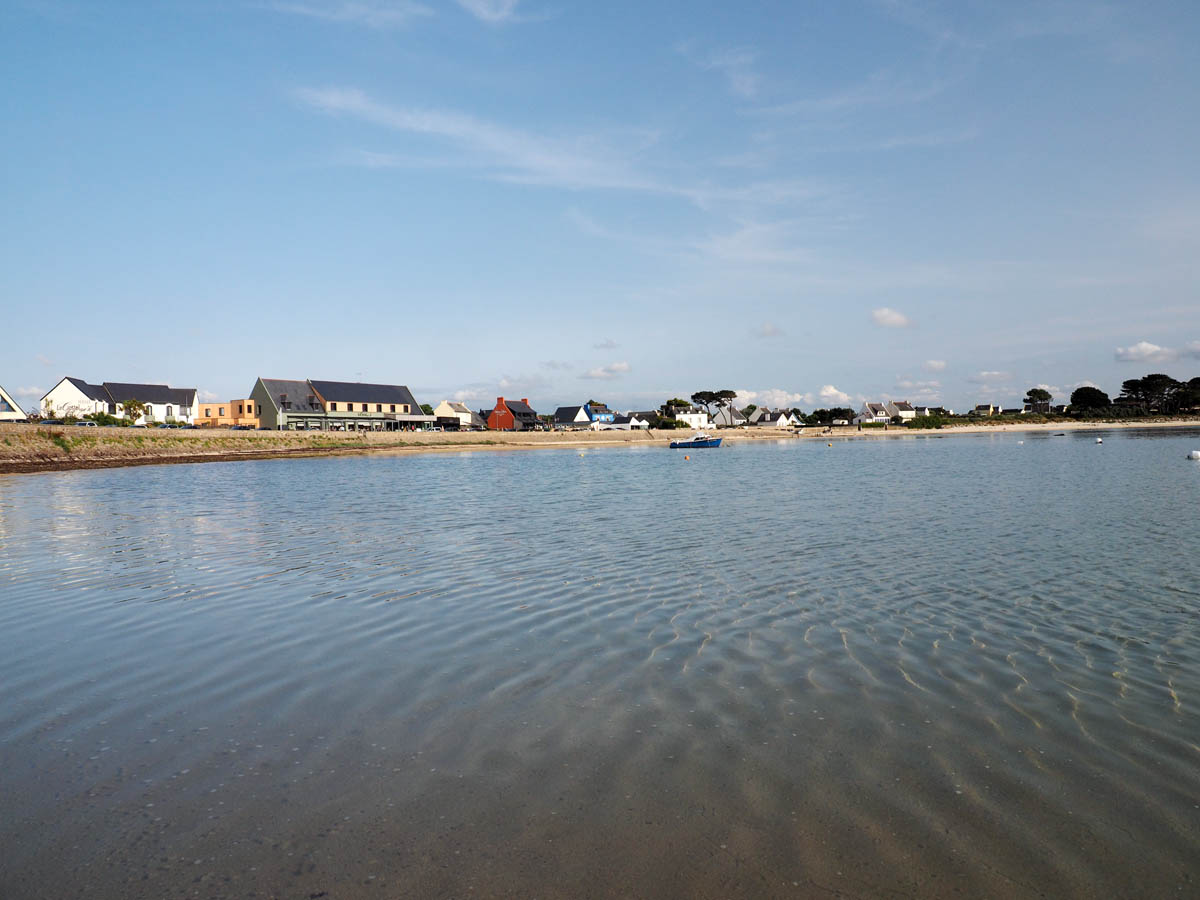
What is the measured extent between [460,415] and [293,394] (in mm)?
40342

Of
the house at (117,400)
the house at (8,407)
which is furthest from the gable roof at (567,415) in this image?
the house at (8,407)

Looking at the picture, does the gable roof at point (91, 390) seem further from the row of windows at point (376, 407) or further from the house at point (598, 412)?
the house at point (598, 412)

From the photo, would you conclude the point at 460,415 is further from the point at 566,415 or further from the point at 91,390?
the point at 91,390

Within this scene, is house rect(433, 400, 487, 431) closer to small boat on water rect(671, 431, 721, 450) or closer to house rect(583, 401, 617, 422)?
house rect(583, 401, 617, 422)

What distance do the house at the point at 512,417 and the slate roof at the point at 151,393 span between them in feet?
170

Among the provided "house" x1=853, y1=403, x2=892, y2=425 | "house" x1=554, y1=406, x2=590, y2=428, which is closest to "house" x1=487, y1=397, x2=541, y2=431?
"house" x1=554, y1=406, x2=590, y2=428

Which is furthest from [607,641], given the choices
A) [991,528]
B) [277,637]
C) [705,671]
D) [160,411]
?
[160,411]

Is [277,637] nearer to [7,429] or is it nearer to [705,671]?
[705,671]

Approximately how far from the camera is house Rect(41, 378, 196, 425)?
335 ft

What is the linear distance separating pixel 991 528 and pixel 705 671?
14314 millimetres

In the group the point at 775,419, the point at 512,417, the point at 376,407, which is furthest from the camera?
the point at 775,419

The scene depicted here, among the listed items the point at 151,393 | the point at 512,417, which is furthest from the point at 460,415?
the point at 151,393

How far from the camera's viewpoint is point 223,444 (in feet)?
252

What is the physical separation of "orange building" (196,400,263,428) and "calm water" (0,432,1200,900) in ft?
326
